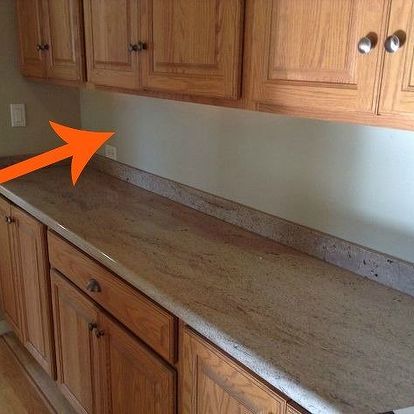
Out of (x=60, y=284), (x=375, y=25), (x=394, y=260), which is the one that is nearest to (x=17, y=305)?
(x=60, y=284)

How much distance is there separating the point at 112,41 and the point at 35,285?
1.05m

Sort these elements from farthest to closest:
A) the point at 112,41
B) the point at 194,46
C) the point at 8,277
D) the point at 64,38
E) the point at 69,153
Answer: the point at 69,153 → the point at 8,277 → the point at 64,38 → the point at 112,41 → the point at 194,46

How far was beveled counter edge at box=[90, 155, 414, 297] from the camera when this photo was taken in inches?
52.1

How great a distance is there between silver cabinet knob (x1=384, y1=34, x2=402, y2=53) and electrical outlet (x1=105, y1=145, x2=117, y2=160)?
1.78 metres

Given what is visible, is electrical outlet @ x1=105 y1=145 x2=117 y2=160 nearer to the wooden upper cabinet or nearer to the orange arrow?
the orange arrow

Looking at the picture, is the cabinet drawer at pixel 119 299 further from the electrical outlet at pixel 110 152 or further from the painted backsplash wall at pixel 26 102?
the painted backsplash wall at pixel 26 102

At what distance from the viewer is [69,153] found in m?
2.68

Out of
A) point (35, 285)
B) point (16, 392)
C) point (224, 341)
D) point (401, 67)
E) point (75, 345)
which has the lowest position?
point (16, 392)

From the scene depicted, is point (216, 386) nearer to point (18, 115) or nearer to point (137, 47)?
point (137, 47)

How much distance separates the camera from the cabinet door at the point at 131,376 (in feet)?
4.42

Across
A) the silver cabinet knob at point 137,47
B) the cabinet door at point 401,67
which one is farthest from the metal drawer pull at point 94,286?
the cabinet door at point 401,67

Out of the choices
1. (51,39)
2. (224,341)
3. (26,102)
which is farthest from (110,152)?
(224,341)

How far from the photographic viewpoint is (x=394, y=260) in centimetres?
131

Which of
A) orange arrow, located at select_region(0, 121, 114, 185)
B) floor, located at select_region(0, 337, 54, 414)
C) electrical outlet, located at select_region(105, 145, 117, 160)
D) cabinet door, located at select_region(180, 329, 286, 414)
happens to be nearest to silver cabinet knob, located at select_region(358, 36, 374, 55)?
cabinet door, located at select_region(180, 329, 286, 414)
